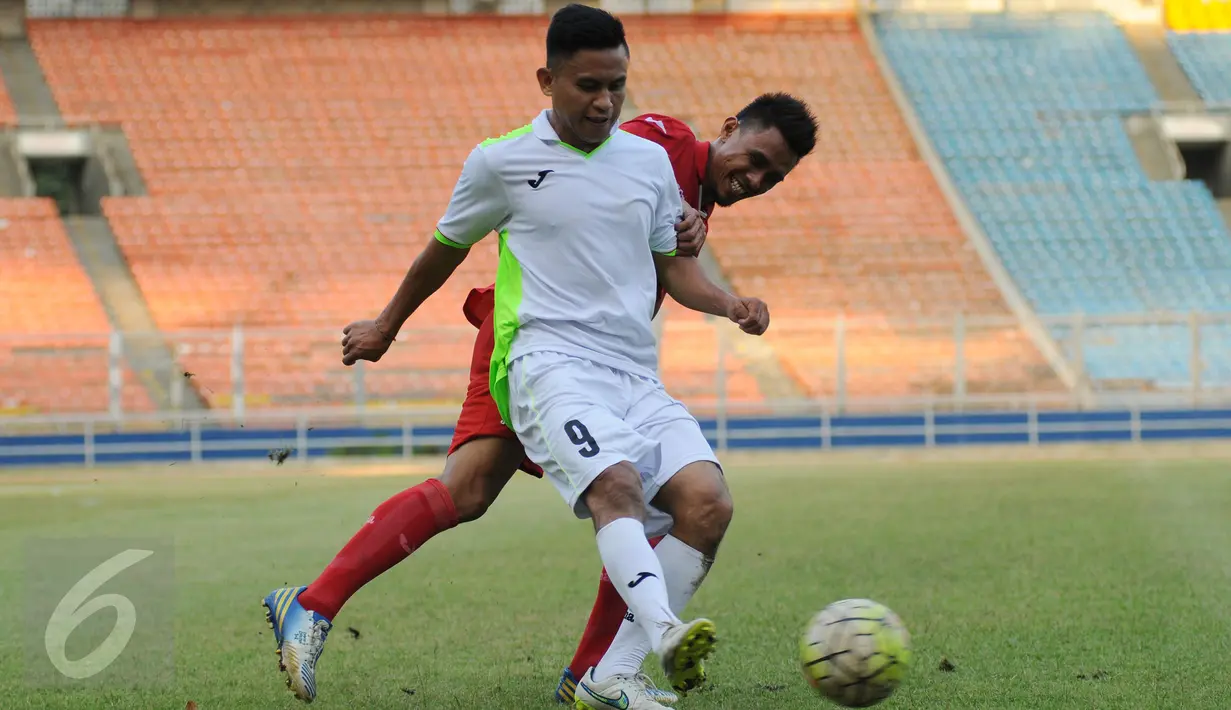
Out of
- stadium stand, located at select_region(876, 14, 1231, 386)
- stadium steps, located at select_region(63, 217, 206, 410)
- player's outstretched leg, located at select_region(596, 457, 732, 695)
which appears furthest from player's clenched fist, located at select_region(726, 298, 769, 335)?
stadium stand, located at select_region(876, 14, 1231, 386)

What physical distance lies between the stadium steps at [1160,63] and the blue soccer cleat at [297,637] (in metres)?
24.5

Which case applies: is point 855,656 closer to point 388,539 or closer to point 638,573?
point 638,573

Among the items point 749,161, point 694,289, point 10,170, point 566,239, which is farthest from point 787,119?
point 10,170

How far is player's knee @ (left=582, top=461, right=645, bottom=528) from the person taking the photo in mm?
3611

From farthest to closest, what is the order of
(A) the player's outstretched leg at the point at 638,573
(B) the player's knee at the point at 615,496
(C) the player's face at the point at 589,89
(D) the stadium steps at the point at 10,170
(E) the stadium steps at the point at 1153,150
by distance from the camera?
1. (E) the stadium steps at the point at 1153,150
2. (D) the stadium steps at the point at 10,170
3. (C) the player's face at the point at 589,89
4. (B) the player's knee at the point at 615,496
5. (A) the player's outstretched leg at the point at 638,573

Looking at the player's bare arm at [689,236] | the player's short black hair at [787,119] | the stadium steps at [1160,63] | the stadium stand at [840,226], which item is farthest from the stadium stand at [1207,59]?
the player's bare arm at [689,236]

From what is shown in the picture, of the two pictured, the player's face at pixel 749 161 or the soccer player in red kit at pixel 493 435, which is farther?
the player's face at pixel 749 161

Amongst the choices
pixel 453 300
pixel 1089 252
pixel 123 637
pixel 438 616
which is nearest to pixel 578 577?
pixel 438 616

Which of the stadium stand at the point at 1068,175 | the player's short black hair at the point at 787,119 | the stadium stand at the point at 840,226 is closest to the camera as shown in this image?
the player's short black hair at the point at 787,119

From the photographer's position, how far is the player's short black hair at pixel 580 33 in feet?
12.2

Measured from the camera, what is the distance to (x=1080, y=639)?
502cm

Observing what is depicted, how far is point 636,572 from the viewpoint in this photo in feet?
11.4

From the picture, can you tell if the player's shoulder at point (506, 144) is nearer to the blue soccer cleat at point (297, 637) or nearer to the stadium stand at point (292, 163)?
the blue soccer cleat at point (297, 637)

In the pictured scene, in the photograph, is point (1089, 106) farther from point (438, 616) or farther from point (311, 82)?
point (438, 616)
